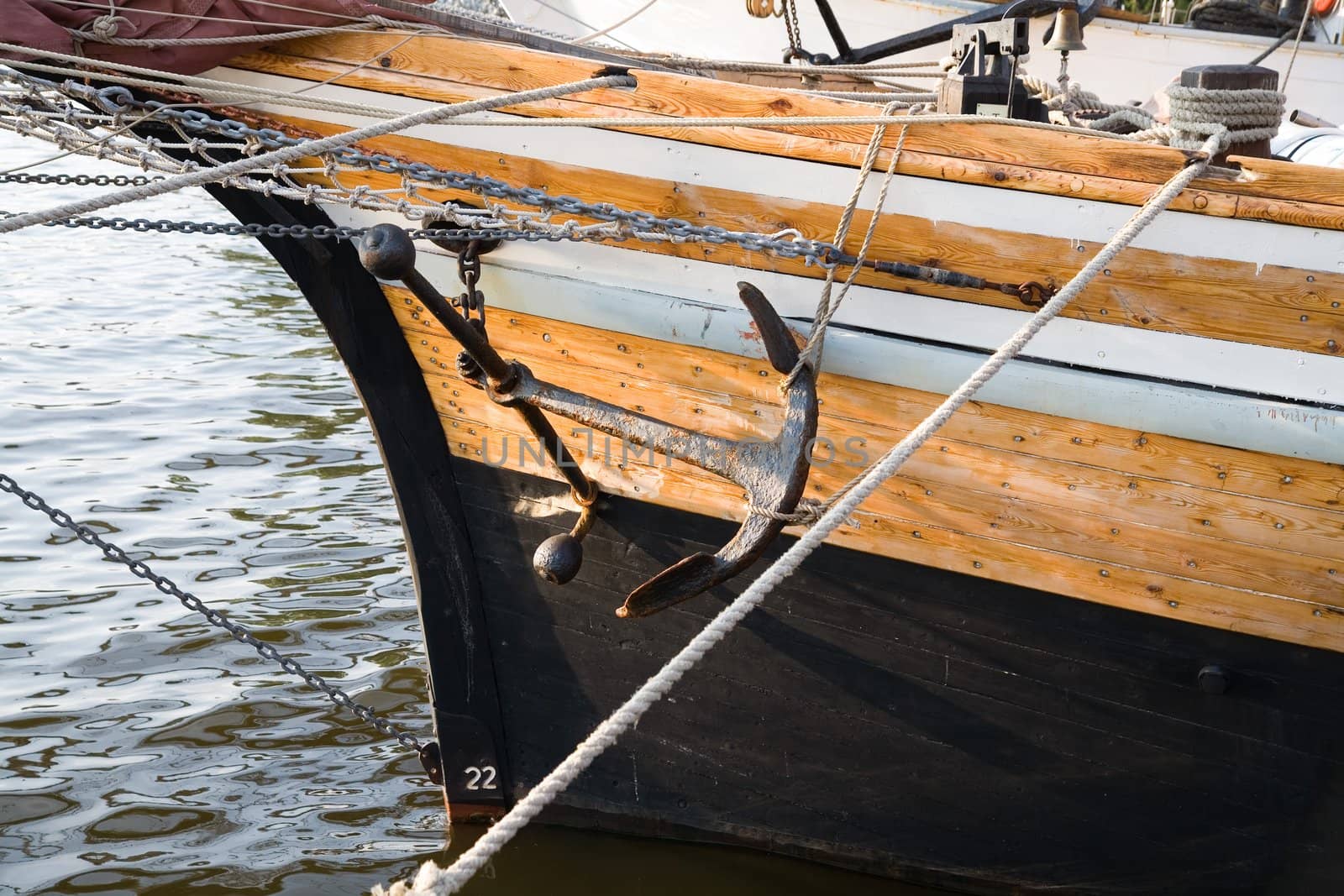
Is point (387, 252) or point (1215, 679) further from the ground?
point (387, 252)

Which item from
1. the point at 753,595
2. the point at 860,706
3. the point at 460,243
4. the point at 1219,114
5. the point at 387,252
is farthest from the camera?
the point at 860,706

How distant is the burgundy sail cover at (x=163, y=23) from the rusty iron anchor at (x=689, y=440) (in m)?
0.70

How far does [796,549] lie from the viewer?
2.18 metres

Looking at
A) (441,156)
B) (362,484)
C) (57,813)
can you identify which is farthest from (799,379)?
(362,484)

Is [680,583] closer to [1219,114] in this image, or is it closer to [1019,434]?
[1019,434]

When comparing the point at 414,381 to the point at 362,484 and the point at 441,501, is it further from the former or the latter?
the point at 362,484

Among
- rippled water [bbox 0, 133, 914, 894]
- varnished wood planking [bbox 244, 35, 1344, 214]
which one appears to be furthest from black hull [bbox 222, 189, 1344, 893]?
varnished wood planking [bbox 244, 35, 1344, 214]

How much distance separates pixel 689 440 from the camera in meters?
2.62

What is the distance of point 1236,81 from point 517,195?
152 centimetres

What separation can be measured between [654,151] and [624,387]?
582mm

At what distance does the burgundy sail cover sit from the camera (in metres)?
2.55

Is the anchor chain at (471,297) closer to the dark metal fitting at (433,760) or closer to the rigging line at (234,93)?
the rigging line at (234,93)

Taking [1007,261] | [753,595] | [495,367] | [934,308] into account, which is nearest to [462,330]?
[495,367]

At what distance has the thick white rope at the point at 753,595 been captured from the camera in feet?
6.06
